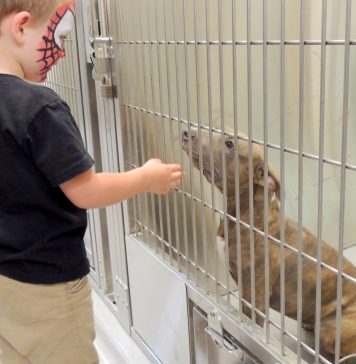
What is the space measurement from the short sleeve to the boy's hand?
0.16 m

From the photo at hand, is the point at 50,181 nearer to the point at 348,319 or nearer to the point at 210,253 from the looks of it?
the point at 210,253

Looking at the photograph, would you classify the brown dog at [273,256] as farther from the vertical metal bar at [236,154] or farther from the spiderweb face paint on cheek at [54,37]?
the spiderweb face paint on cheek at [54,37]

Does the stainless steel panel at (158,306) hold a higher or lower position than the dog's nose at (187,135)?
lower

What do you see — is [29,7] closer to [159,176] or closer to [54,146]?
[54,146]

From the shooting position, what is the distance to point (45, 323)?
101 centimetres

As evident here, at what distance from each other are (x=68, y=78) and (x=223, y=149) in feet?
3.07

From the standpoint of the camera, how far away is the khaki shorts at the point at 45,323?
983 millimetres

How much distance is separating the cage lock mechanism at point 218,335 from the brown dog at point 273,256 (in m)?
0.07

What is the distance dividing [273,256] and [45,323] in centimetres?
48

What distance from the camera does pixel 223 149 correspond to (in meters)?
0.97

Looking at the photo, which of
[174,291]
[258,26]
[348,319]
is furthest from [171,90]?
[348,319]

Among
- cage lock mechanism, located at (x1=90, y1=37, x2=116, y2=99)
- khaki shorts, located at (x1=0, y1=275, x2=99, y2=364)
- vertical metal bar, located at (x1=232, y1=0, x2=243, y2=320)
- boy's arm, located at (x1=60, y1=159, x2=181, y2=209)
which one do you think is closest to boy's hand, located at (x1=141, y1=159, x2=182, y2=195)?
boy's arm, located at (x1=60, y1=159, x2=181, y2=209)

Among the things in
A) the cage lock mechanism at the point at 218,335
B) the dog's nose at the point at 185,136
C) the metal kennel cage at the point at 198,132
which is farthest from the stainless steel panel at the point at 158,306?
the dog's nose at the point at 185,136

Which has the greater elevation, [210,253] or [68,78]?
[68,78]
